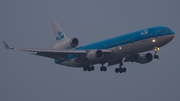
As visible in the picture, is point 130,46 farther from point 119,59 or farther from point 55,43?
point 55,43

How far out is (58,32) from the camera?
3344 inches

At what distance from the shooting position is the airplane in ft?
227

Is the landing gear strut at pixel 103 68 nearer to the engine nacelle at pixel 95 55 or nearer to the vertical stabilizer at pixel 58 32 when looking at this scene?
the engine nacelle at pixel 95 55

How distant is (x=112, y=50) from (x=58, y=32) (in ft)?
50.4

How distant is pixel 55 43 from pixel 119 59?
12.2 metres

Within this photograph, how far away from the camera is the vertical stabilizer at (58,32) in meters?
83.3

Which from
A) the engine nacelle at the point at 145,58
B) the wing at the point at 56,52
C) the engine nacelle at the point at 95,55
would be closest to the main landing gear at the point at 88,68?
the wing at the point at 56,52

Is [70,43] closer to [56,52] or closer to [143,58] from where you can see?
[56,52]

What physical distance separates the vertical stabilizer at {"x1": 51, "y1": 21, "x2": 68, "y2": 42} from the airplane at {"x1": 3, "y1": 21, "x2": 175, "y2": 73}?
0.17 meters

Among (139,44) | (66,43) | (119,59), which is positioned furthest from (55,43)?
(139,44)

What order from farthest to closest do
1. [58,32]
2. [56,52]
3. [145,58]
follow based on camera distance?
[58,32], [145,58], [56,52]

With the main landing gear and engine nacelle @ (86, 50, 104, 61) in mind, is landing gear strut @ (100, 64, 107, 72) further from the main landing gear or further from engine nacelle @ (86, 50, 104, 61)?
engine nacelle @ (86, 50, 104, 61)

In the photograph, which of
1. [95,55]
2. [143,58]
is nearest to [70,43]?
[95,55]

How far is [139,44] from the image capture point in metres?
69.6
